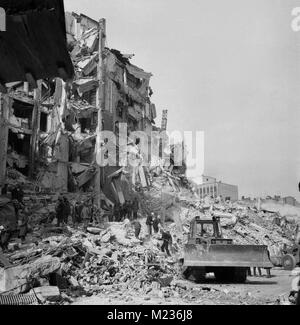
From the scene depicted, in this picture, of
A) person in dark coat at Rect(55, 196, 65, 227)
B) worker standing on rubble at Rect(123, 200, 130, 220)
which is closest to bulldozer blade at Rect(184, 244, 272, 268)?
person in dark coat at Rect(55, 196, 65, 227)

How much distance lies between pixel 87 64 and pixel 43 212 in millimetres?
16658

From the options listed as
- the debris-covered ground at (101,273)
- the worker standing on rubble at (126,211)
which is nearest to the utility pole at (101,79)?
the worker standing on rubble at (126,211)

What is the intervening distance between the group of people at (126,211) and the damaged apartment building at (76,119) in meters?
3.09

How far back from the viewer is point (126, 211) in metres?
28.0

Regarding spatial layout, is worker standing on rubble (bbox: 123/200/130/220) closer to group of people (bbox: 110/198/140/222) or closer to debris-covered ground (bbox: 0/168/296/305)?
group of people (bbox: 110/198/140/222)

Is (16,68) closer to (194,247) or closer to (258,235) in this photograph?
(194,247)

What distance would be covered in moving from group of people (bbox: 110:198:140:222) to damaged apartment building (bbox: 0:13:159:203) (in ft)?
10.1

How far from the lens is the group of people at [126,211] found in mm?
27047

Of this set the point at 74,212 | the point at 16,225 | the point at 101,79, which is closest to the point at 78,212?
the point at 74,212

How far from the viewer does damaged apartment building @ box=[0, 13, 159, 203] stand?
92.1 feet

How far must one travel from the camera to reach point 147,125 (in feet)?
160

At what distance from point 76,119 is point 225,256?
23.1 meters

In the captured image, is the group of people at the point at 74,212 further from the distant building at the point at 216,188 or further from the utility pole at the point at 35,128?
the distant building at the point at 216,188
